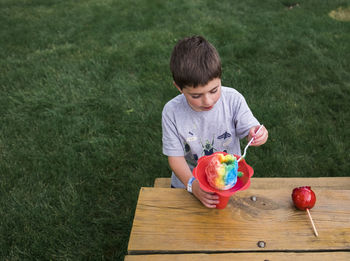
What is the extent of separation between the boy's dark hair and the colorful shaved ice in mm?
460

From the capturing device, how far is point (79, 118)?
347 cm

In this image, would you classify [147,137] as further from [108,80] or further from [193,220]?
[193,220]

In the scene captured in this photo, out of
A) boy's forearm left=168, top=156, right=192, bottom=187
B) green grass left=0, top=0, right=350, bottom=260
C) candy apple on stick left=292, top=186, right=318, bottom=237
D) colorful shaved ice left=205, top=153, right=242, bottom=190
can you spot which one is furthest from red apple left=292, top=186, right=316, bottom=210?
green grass left=0, top=0, right=350, bottom=260

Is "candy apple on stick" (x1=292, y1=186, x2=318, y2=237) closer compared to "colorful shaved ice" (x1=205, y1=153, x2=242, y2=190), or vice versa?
"colorful shaved ice" (x1=205, y1=153, x2=242, y2=190)

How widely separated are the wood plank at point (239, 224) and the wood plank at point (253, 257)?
0.08ft

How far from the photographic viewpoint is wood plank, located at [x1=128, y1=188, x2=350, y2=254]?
1.21 meters

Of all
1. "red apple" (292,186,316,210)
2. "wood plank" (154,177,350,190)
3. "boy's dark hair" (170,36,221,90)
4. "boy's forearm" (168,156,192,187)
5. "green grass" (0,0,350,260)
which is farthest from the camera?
"green grass" (0,0,350,260)

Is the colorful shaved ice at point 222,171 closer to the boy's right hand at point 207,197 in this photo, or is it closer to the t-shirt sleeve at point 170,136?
the boy's right hand at point 207,197

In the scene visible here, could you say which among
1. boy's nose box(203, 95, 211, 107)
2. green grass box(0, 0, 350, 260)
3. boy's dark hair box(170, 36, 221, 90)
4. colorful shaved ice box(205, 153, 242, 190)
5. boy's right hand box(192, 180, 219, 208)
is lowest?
green grass box(0, 0, 350, 260)

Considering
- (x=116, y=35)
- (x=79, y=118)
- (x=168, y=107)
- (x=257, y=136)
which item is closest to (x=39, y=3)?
(x=116, y=35)

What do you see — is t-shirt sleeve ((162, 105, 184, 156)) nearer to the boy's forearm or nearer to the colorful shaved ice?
the boy's forearm

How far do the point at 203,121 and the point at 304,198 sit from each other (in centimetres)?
71

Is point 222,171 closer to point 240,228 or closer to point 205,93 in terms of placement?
point 240,228

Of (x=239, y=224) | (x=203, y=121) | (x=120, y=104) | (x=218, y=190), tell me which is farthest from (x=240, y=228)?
(x=120, y=104)
